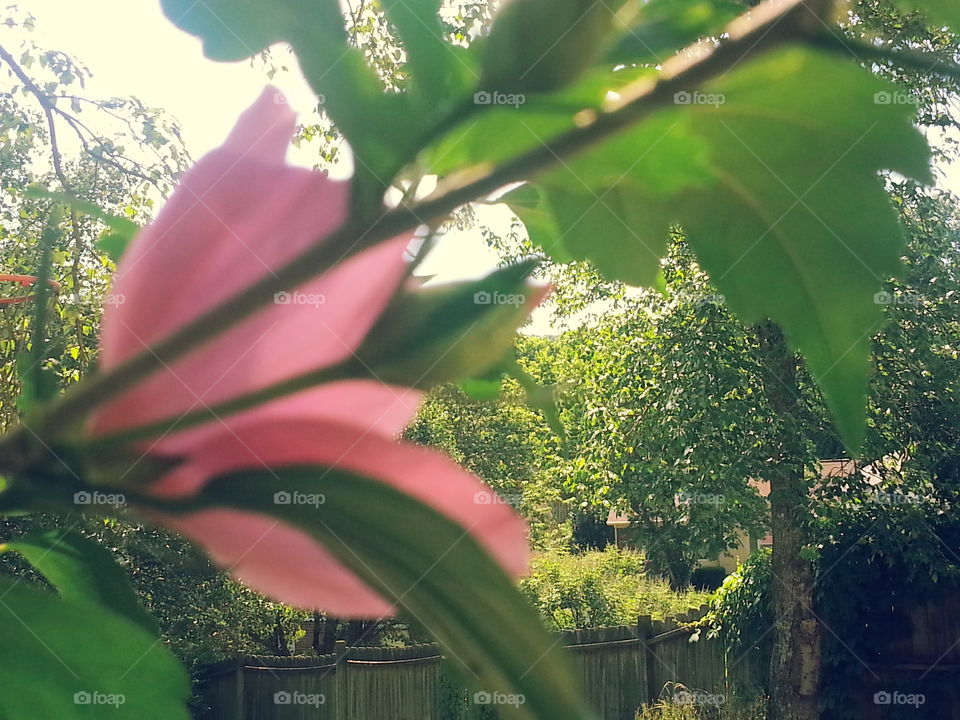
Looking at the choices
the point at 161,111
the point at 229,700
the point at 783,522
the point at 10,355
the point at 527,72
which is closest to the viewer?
the point at 527,72

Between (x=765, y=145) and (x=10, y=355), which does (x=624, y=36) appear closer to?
(x=765, y=145)

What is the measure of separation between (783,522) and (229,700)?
97.9 inches

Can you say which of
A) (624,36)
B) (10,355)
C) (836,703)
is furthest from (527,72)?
(836,703)

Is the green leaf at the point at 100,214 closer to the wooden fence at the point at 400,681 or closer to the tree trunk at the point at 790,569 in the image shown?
the wooden fence at the point at 400,681

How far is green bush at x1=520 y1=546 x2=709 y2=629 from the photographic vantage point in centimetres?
477

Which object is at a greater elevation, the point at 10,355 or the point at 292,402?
the point at 10,355

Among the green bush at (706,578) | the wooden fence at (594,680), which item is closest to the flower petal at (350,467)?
the wooden fence at (594,680)

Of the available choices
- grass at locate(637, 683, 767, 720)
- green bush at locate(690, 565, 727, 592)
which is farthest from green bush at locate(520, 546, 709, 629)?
green bush at locate(690, 565, 727, 592)

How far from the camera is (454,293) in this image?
0.10 meters

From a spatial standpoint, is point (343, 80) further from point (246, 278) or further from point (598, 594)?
point (598, 594)

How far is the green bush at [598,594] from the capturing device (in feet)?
15.6

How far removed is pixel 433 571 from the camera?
3.4 inches

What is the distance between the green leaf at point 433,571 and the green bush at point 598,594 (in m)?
4.28

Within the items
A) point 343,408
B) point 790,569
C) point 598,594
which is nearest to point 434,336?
point 343,408
